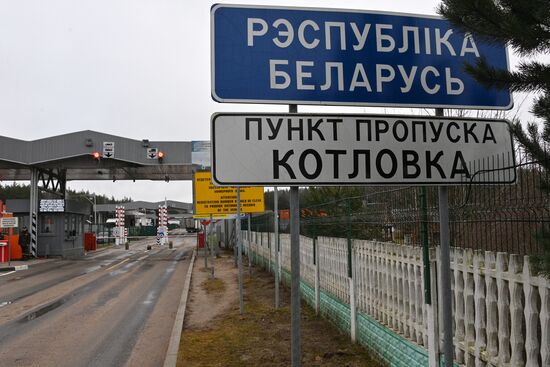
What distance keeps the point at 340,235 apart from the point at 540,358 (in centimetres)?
471

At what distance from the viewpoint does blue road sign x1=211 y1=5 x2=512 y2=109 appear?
2.55 meters

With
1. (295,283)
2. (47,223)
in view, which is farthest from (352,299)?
(47,223)

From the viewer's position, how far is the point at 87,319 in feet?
33.4

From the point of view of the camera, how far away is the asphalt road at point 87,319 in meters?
7.25

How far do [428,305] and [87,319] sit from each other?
792 centimetres

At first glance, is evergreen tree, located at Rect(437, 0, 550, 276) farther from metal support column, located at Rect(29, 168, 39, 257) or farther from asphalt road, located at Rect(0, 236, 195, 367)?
metal support column, located at Rect(29, 168, 39, 257)

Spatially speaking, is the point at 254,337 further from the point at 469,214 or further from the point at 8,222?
the point at 8,222

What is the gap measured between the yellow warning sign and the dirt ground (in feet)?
11.4

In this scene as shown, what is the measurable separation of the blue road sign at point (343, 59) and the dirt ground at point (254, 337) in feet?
13.9

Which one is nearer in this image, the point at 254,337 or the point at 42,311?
the point at 254,337

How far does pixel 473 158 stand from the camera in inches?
107

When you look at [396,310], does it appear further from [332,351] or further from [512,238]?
[512,238]

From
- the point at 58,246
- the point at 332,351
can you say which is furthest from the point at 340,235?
the point at 58,246

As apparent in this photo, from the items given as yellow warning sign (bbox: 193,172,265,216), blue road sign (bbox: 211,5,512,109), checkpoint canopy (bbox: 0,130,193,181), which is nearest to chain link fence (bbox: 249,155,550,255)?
blue road sign (bbox: 211,5,512,109)
